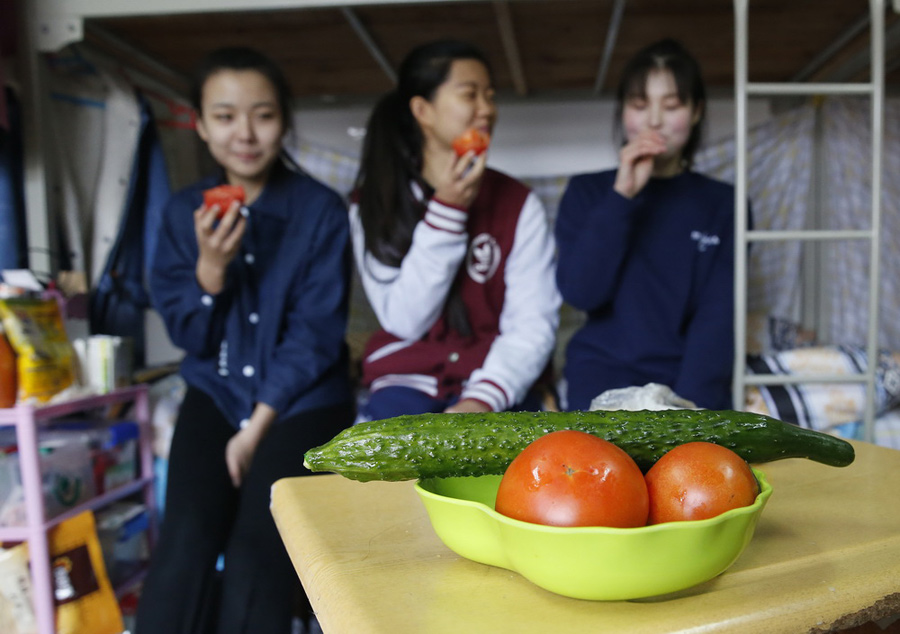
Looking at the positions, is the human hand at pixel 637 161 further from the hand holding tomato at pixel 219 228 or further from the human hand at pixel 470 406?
the hand holding tomato at pixel 219 228

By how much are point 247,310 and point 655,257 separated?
963 millimetres

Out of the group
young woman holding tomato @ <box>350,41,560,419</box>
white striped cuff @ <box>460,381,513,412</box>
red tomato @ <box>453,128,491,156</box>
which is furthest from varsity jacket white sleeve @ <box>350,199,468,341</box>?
white striped cuff @ <box>460,381,513,412</box>

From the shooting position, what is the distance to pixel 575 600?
17.8 inches

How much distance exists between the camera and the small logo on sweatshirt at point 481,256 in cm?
158

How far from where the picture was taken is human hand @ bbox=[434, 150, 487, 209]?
1.39m

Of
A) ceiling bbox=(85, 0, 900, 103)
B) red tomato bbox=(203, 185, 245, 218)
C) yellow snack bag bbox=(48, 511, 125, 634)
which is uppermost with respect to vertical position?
ceiling bbox=(85, 0, 900, 103)

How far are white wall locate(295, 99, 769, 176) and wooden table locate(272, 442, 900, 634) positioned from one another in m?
2.47

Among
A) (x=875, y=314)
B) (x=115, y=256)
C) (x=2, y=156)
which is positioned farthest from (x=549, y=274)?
(x=2, y=156)

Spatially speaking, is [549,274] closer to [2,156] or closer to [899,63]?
[2,156]

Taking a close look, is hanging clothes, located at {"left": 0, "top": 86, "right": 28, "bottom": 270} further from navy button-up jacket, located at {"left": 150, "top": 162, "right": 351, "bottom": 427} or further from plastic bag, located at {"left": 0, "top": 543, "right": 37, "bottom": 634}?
plastic bag, located at {"left": 0, "top": 543, "right": 37, "bottom": 634}

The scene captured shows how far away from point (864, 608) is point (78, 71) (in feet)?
7.32

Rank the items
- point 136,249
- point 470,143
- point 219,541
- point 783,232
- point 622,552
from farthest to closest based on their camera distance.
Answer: point 136,249 → point 783,232 → point 470,143 → point 219,541 → point 622,552

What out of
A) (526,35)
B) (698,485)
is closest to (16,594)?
(698,485)

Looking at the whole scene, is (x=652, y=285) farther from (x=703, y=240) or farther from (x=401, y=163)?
(x=401, y=163)
